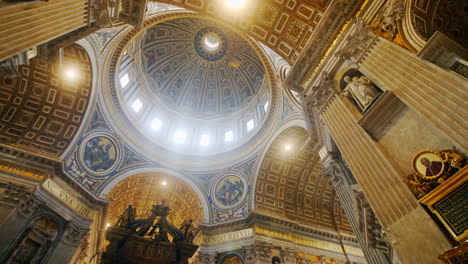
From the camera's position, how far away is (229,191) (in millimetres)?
15828

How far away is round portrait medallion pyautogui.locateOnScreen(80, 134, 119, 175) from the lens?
12961 mm

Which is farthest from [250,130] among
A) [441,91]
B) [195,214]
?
[441,91]

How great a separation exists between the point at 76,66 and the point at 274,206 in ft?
43.1

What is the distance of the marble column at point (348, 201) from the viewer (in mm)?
6043

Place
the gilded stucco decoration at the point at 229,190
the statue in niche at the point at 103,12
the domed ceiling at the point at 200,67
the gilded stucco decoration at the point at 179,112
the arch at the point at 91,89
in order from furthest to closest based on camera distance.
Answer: the domed ceiling at the point at 200,67
the gilded stucco decoration at the point at 229,190
the gilded stucco decoration at the point at 179,112
the arch at the point at 91,89
the statue in niche at the point at 103,12

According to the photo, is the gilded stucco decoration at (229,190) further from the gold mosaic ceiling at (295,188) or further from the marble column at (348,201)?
the marble column at (348,201)

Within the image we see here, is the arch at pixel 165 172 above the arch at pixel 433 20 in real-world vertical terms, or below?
above

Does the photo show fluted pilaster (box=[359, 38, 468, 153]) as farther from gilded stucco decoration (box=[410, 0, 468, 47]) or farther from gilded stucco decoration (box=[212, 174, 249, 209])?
gilded stucco decoration (box=[212, 174, 249, 209])

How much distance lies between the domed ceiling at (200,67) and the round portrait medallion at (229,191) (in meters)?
6.56

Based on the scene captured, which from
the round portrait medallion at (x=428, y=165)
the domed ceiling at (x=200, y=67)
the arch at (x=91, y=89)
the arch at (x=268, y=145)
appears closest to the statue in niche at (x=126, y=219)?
the round portrait medallion at (x=428, y=165)

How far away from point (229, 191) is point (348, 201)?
31.4 feet

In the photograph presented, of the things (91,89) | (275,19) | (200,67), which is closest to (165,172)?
(91,89)

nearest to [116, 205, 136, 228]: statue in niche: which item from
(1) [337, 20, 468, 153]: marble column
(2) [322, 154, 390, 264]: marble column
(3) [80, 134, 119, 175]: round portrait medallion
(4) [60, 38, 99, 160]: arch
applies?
(2) [322, 154, 390, 264]: marble column

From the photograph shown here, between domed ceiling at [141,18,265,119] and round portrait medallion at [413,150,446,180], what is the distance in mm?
15333
